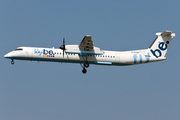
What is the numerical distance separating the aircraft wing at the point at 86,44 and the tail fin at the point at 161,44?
7035 millimetres

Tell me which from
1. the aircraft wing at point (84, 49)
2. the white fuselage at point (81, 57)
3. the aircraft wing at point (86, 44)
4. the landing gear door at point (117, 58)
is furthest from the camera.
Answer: the landing gear door at point (117, 58)

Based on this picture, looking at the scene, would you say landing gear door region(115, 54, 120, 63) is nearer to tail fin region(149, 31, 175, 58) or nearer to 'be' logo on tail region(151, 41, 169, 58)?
tail fin region(149, 31, 175, 58)

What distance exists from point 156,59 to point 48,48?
1172 cm

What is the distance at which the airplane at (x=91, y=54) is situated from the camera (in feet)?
106

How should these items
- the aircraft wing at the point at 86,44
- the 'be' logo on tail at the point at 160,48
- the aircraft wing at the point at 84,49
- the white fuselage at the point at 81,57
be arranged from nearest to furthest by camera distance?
1. the aircraft wing at the point at 86,44
2. the aircraft wing at the point at 84,49
3. the white fuselage at the point at 81,57
4. the 'be' logo on tail at the point at 160,48

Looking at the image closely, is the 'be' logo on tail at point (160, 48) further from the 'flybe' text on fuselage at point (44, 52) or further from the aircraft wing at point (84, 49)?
the 'flybe' text on fuselage at point (44, 52)

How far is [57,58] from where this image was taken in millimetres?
32500

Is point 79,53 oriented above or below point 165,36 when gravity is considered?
below

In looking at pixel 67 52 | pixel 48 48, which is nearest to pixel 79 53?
pixel 67 52

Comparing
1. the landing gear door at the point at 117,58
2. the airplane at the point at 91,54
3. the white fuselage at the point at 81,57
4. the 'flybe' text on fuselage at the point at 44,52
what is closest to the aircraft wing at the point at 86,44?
the airplane at the point at 91,54

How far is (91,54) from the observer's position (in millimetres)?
32844

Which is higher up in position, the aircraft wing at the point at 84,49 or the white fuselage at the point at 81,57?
the aircraft wing at the point at 84,49

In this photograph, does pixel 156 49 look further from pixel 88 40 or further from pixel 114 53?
pixel 88 40

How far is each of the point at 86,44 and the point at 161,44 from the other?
8634 mm
